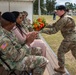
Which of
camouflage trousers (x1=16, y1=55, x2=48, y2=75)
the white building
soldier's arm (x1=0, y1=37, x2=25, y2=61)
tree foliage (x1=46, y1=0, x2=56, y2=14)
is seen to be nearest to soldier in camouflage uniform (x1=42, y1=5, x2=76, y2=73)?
camouflage trousers (x1=16, y1=55, x2=48, y2=75)

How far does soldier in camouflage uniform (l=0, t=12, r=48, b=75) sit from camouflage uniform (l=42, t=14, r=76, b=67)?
1585 mm

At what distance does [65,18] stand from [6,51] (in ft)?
7.26

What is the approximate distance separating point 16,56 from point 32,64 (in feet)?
1.18

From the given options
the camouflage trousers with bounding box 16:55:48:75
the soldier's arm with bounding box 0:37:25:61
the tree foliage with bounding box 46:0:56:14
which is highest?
A: the soldier's arm with bounding box 0:37:25:61

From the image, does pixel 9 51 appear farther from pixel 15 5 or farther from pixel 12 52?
pixel 15 5

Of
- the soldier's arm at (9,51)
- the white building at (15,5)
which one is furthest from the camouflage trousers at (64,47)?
the white building at (15,5)

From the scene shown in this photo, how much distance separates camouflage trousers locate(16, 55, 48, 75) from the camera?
3.47 m

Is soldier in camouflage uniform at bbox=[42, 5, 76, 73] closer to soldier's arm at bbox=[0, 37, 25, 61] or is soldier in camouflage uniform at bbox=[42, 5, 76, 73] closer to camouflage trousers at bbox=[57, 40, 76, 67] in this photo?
camouflage trousers at bbox=[57, 40, 76, 67]

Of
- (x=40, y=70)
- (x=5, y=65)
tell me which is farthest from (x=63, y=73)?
(x=5, y=65)

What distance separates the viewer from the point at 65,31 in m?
5.24

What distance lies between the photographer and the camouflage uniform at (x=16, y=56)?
3165 mm

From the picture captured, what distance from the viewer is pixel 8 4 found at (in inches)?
424

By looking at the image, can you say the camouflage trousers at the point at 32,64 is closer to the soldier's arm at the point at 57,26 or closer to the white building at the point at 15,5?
the soldier's arm at the point at 57,26

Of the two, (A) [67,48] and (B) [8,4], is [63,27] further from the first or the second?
(B) [8,4]
